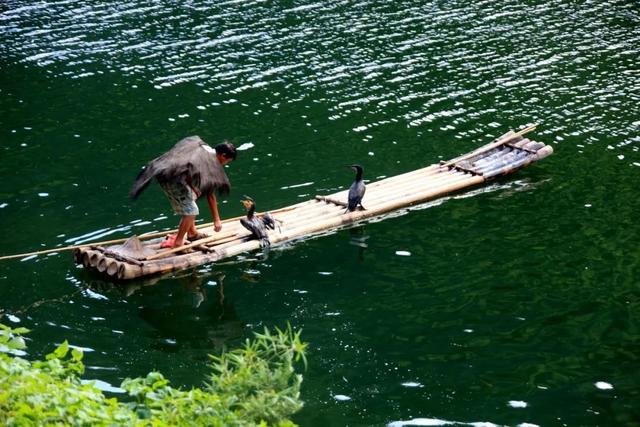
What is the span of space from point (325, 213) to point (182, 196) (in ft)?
10.7

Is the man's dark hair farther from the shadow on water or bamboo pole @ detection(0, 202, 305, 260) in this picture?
the shadow on water

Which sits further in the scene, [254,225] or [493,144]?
[493,144]

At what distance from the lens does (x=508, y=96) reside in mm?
23781

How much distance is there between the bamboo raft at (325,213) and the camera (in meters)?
14.5

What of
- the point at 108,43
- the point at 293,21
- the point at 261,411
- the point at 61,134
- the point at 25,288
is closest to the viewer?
the point at 261,411

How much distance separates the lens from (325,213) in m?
17.0

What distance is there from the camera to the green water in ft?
39.9

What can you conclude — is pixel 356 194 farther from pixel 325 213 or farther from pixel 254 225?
pixel 254 225

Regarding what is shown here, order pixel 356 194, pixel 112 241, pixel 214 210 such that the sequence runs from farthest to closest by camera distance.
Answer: pixel 356 194, pixel 214 210, pixel 112 241

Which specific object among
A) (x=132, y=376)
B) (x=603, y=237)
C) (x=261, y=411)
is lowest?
(x=603, y=237)

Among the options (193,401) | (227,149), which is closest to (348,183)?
(227,149)

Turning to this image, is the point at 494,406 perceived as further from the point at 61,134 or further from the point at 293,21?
Answer: the point at 293,21

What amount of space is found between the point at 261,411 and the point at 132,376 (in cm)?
470

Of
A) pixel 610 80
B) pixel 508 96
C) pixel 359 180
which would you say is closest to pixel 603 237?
pixel 359 180
